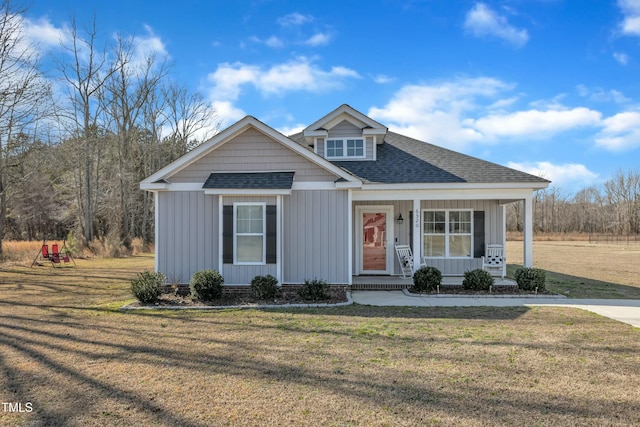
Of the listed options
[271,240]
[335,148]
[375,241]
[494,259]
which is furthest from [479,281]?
[335,148]

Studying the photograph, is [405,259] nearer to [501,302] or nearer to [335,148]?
[501,302]

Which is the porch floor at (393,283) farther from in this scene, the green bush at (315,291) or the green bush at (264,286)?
the green bush at (264,286)

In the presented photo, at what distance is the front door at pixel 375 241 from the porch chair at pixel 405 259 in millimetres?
527

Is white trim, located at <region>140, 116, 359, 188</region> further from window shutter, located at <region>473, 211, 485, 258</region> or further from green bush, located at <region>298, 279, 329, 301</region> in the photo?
window shutter, located at <region>473, 211, 485, 258</region>

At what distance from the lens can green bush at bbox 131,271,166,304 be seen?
8.11m

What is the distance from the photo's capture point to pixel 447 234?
11.5m

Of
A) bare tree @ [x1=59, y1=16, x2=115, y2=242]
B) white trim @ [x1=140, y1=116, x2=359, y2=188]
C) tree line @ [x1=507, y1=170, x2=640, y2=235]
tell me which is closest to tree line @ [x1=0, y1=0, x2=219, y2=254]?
bare tree @ [x1=59, y1=16, x2=115, y2=242]

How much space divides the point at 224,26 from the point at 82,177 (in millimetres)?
19020

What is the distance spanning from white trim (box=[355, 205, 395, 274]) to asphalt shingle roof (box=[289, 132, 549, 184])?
1.30 m

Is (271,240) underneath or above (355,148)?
underneath

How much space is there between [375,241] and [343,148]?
126 inches

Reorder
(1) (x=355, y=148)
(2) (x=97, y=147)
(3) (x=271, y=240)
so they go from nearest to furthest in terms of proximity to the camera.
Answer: (3) (x=271, y=240) → (1) (x=355, y=148) → (2) (x=97, y=147)

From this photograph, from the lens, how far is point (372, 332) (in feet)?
20.0

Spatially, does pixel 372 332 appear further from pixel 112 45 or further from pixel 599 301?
pixel 112 45
